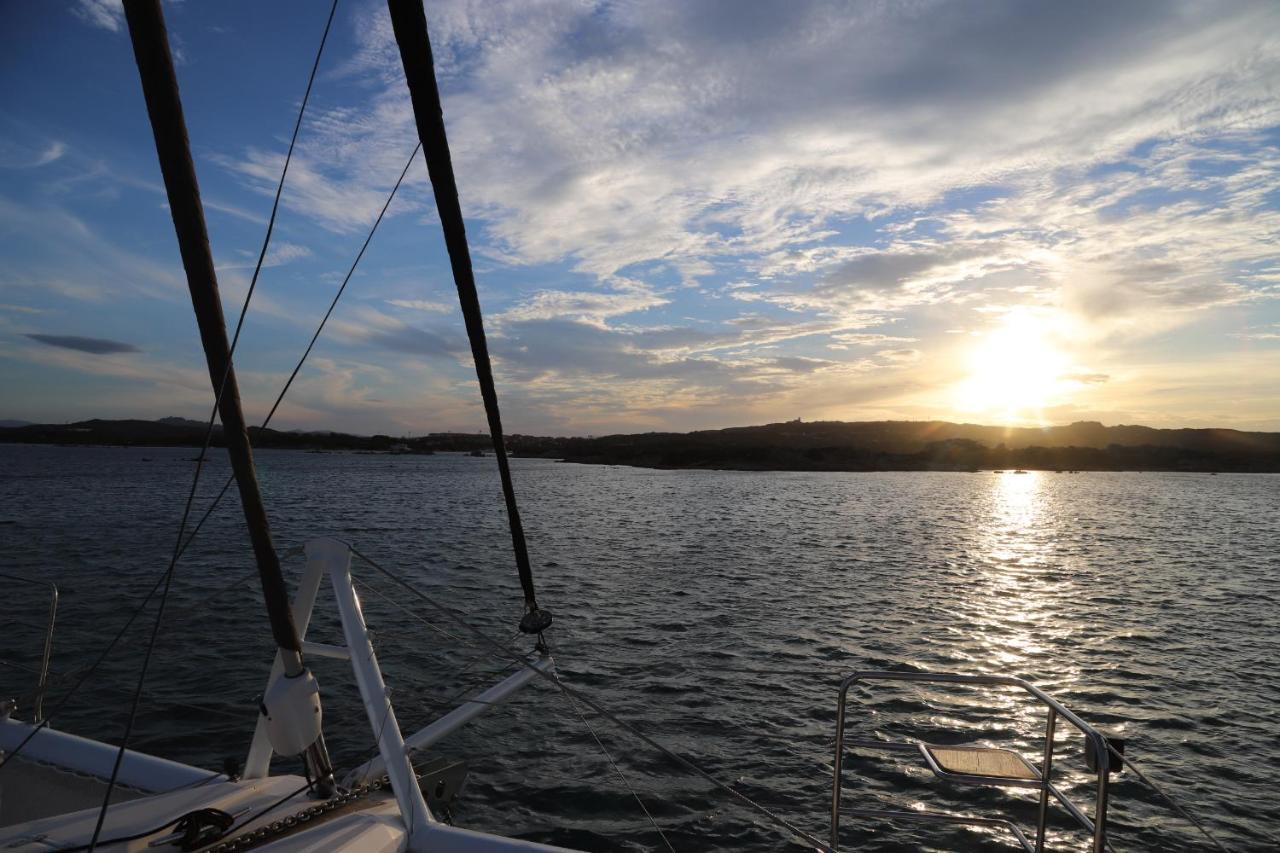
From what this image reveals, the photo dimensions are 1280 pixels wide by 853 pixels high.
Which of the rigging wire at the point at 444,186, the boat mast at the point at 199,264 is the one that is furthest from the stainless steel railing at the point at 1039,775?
the boat mast at the point at 199,264

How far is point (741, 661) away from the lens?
18.2 meters

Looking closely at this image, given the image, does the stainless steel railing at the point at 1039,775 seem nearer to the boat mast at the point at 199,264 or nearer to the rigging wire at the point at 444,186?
the rigging wire at the point at 444,186

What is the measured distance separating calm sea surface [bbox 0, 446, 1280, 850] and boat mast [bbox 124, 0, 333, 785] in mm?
1941

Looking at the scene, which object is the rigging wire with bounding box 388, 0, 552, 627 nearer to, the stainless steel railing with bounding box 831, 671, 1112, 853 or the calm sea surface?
the calm sea surface

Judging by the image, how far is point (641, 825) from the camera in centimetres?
1030

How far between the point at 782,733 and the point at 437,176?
11985mm

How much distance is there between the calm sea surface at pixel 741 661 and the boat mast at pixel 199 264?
1941mm

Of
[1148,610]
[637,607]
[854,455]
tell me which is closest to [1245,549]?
[1148,610]

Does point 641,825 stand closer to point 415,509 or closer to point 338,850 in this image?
point 338,850

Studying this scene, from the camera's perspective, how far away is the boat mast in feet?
14.3

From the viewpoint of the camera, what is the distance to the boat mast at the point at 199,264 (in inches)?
172

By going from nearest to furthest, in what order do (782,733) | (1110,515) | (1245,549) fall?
1. (782,733)
2. (1245,549)
3. (1110,515)

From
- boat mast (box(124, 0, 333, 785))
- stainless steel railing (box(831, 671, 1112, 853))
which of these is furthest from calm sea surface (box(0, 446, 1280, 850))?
stainless steel railing (box(831, 671, 1112, 853))

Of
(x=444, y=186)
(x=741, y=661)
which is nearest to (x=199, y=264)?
(x=444, y=186)
